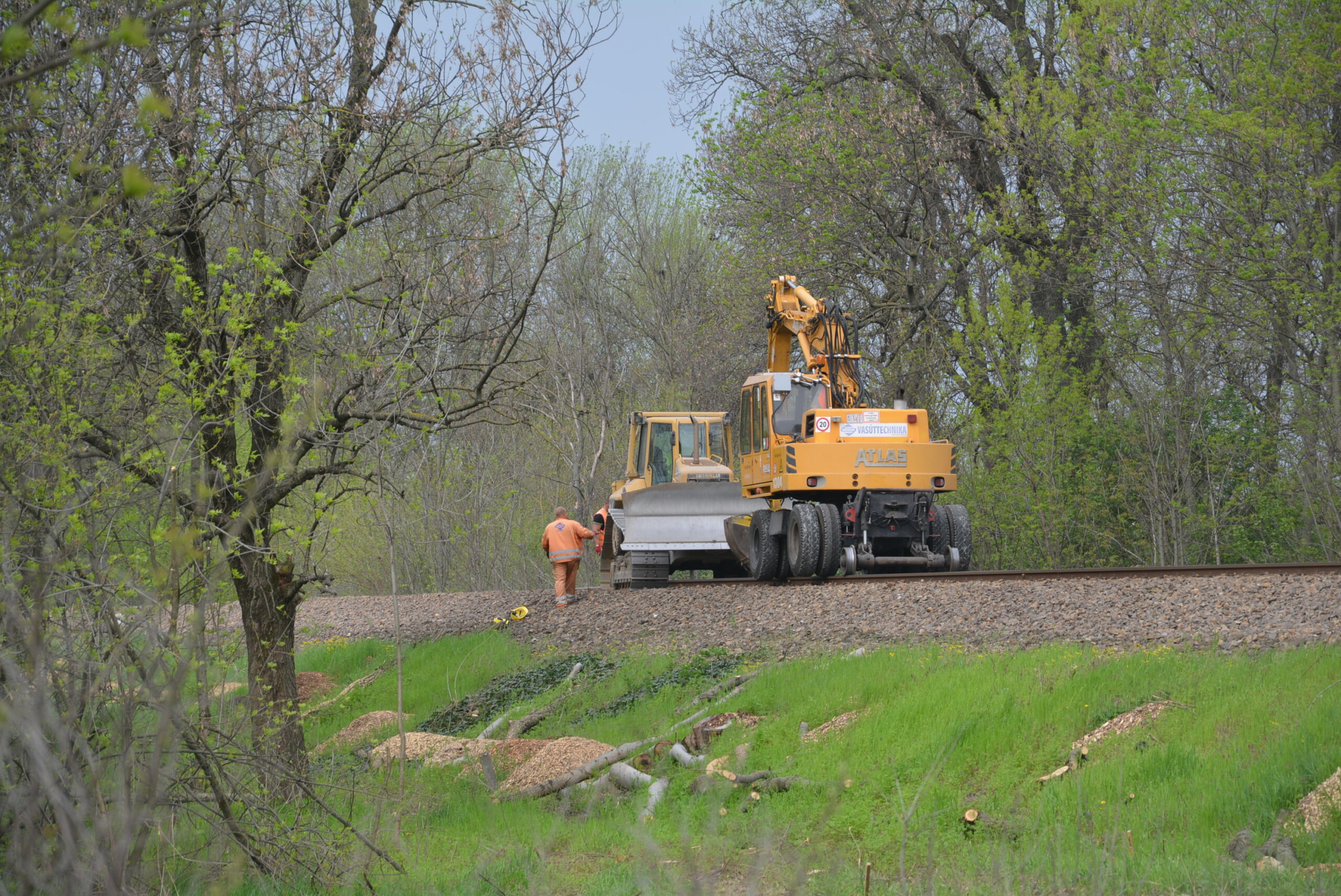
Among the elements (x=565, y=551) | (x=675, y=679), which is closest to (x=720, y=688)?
(x=675, y=679)

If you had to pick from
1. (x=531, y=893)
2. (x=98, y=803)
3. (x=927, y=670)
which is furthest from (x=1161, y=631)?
(x=98, y=803)

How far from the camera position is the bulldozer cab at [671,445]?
873 inches

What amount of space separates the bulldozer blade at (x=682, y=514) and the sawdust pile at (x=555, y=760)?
345 inches

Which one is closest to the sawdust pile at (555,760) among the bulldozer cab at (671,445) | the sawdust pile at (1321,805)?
the sawdust pile at (1321,805)

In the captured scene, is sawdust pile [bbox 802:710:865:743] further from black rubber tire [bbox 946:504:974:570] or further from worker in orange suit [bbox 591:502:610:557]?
worker in orange suit [bbox 591:502:610:557]

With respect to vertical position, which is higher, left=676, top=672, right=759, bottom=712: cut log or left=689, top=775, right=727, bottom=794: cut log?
left=676, top=672, right=759, bottom=712: cut log

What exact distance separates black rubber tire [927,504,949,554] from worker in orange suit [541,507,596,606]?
4955 mm

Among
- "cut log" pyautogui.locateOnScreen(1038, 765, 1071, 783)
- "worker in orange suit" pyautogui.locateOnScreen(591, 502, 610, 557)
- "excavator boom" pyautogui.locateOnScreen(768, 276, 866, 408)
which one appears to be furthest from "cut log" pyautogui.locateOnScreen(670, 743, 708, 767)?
"worker in orange suit" pyautogui.locateOnScreen(591, 502, 610, 557)

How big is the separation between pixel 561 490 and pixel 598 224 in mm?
9700

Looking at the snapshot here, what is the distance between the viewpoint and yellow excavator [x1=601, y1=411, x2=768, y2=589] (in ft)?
62.8

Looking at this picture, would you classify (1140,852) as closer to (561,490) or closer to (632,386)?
(561,490)

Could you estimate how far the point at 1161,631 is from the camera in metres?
10.2

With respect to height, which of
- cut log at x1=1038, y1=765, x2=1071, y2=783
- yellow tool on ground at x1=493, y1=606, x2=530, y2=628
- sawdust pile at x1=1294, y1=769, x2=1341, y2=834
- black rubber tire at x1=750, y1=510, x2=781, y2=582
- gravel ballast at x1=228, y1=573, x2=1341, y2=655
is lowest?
cut log at x1=1038, y1=765, x2=1071, y2=783

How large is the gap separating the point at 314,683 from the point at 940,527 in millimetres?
8754
